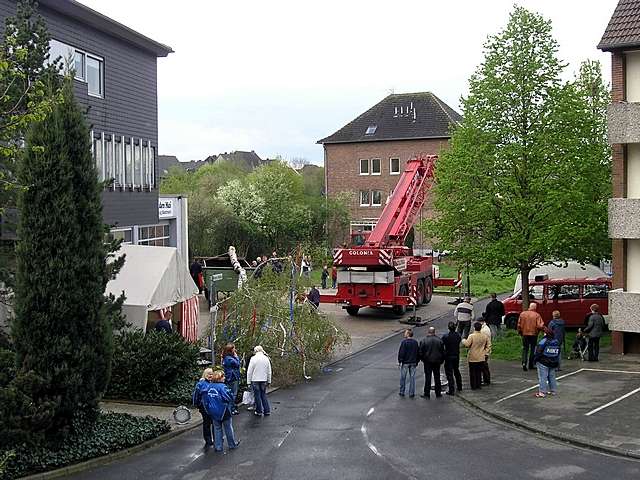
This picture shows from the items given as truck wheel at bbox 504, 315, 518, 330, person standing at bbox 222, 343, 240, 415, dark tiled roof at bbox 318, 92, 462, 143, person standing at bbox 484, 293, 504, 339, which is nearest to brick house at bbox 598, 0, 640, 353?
person standing at bbox 484, 293, 504, 339

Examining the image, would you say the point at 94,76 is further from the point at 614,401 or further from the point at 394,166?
the point at 394,166

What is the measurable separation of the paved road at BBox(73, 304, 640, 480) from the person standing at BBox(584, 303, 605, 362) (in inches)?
218

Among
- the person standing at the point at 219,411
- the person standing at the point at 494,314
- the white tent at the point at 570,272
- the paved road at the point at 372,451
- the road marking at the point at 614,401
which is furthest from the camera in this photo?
the white tent at the point at 570,272

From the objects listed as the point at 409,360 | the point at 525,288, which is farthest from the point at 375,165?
the point at 409,360

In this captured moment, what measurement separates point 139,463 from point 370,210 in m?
48.1

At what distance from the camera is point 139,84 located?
3048 cm

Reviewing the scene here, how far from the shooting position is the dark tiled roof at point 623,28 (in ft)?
69.3

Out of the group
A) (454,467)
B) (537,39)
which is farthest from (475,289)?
(454,467)

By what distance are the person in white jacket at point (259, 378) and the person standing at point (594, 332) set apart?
906cm

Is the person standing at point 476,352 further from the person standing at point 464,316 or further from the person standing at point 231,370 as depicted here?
the person standing at point 464,316

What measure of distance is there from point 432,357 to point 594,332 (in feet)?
18.6

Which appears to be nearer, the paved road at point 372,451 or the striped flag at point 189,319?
the paved road at point 372,451

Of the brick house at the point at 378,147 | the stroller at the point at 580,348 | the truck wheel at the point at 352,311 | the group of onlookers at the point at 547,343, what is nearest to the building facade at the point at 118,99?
the truck wheel at the point at 352,311

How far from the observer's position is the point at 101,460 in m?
13.0
